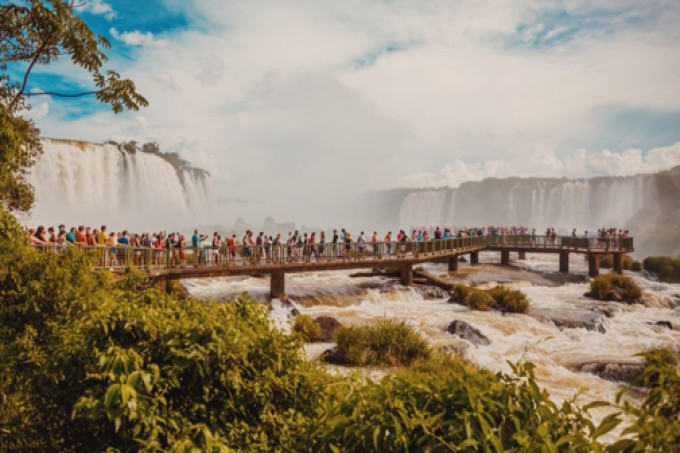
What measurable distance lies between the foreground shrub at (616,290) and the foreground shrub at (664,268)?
17.6 m

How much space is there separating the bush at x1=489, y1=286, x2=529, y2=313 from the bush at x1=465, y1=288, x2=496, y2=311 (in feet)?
0.87

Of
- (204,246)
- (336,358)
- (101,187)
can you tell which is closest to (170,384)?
(336,358)

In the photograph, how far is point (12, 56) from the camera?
14898 millimetres

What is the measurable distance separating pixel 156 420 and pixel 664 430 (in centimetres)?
331

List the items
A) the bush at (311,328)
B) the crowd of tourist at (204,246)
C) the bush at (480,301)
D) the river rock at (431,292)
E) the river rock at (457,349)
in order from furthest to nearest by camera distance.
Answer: the river rock at (431,292), the bush at (480,301), the crowd of tourist at (204,246), the bush at (311,328), the river rock at (457,349)

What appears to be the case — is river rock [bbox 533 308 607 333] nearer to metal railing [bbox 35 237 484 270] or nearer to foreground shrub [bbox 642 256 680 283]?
metal railing [bbox 35 237 484 270]

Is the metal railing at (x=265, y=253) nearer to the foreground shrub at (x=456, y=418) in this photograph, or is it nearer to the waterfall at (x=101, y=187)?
the foreground shrub at (x=456, y=418)

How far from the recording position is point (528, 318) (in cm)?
1919

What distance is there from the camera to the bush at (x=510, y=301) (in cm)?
2016

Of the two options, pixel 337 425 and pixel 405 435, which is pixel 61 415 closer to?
pixel 337 425

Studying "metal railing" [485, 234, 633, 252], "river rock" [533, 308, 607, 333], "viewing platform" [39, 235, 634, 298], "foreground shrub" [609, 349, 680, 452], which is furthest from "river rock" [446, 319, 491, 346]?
"metal railing" [485, 234, 633, 252]

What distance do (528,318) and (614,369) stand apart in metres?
6.49

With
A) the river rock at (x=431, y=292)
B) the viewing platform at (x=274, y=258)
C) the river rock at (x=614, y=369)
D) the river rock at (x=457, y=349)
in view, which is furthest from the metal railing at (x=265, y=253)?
the river rock at (x=614, y=369)

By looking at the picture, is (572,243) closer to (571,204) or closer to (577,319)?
(577,319)
